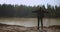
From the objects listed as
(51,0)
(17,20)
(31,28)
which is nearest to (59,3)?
(51,0)

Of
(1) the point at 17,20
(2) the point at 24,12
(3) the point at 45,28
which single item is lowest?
(3) the point at 45,28

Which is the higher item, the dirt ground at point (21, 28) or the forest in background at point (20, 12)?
the forest in background at point (20, 12)

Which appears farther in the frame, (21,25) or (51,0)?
(21,25)

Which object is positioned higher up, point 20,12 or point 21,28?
point 20,12

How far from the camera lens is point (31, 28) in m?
1.79

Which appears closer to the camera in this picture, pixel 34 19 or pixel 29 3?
pixel 29 3

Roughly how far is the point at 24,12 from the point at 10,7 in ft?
0.71

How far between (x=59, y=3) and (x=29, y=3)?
0.37m

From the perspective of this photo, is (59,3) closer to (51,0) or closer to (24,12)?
(51,0)

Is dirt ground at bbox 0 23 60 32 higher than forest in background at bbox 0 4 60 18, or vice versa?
forest in background at bbox 0 4 60 18

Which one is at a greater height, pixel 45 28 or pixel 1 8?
pixel 1 8

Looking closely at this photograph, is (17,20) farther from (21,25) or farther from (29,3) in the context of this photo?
(29,3)

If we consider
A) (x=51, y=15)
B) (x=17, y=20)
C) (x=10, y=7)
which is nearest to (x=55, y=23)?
(x=51, y=15)

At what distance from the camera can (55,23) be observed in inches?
71.9
